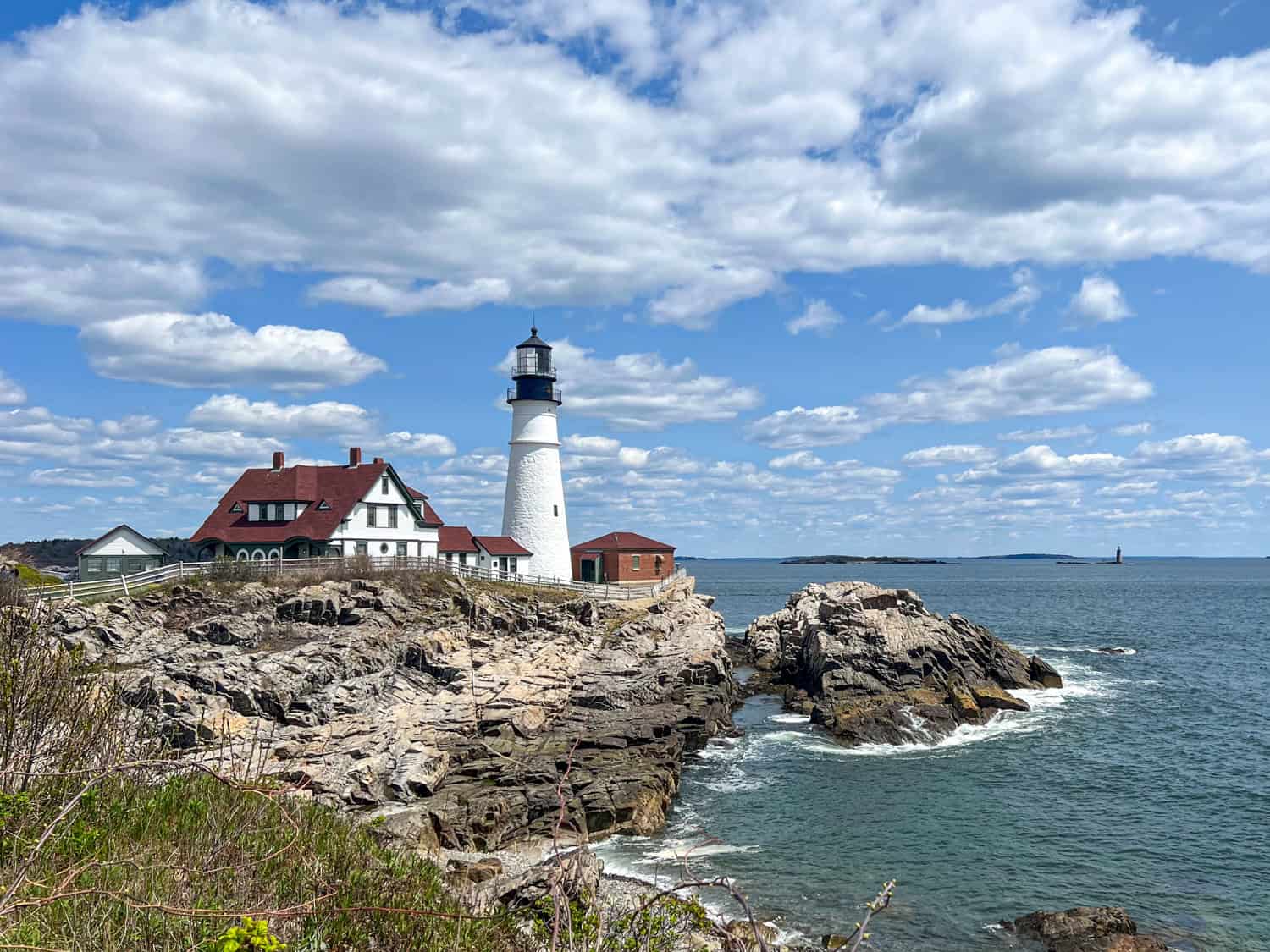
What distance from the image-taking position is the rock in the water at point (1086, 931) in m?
15.1

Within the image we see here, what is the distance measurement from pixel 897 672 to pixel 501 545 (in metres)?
24.4

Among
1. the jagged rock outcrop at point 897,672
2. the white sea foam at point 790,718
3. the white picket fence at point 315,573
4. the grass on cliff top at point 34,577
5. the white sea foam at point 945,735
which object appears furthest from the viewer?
the grass on cliff top at point 34,577

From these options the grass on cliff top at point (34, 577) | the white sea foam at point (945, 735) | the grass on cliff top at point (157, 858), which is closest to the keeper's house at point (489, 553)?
the grass on cliff top at point (34, 577)

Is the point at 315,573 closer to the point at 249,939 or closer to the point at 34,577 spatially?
the point at 34,577

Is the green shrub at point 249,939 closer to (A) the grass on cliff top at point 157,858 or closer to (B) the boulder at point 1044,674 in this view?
(A) the grass on cliff top at point 157,858

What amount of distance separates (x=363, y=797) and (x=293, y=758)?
7.33ft

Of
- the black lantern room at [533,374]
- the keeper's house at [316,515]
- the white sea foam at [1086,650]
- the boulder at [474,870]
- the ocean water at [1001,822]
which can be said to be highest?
the black lantern room at [533,374]

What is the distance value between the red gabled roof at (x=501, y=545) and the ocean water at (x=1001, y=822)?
1931 cm

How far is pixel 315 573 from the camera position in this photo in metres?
40.8

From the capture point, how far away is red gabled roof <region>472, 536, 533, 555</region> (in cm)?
5232

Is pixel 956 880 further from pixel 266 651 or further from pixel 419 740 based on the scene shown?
pixel 266 651

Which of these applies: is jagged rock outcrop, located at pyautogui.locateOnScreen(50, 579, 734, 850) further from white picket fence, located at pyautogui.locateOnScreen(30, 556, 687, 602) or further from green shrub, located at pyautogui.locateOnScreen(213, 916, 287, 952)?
green shrub, located at pyautogui.locateOnScreen(213, 916, 287, 952)

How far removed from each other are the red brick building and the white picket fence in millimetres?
5636

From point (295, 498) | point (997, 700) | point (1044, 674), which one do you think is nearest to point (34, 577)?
point (295, 498)
